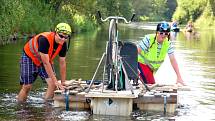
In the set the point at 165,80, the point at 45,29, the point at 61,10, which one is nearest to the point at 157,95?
the point at 165,80

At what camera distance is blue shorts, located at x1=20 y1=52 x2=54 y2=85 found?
10023 mm

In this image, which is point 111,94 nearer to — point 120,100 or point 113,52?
point 120,100

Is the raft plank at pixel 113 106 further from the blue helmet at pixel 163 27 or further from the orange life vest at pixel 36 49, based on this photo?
the blue helmet at pixel 163 27

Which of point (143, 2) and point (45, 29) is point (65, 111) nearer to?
point (45, 29)

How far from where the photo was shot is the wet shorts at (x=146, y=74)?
1044 cm

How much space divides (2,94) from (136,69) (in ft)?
10.5

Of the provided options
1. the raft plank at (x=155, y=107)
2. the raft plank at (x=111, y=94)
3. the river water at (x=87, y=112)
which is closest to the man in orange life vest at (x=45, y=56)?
the river water at (x=87, y=112)

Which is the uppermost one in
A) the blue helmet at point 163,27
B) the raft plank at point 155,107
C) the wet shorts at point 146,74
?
the blue helmet at point 163,27

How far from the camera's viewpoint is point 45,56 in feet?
30.9

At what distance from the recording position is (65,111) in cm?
966

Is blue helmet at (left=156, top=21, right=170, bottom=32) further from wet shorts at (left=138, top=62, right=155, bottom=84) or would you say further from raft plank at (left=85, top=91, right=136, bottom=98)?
raft plank at (left=85, top=91, right=136, bottom=98)

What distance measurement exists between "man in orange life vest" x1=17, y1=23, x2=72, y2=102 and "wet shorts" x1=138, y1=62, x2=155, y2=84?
5.21 ft

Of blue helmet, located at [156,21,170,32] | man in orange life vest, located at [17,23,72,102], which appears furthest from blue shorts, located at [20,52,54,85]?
blue helmet, located at [156,21,170,32]

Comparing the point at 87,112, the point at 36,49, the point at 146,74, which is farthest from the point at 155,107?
the point at 36,49
